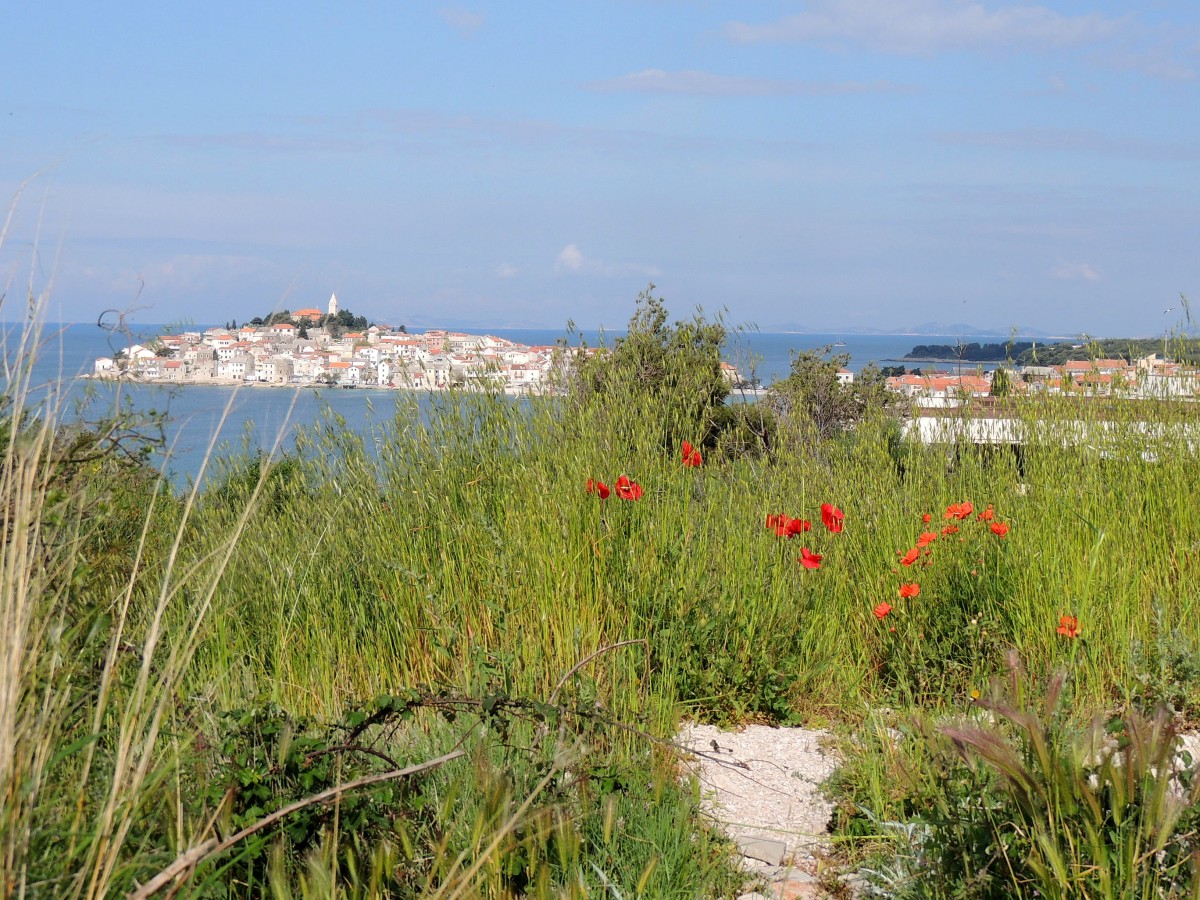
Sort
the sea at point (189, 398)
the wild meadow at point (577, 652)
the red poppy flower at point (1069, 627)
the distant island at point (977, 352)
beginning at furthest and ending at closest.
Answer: the distant island at point (977, 352) → the red poppy flower at point (1069, 627) → the sea at point (189, 398) → the wild meadow at point (577, 652)

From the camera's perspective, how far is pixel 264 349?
3039 millimetres

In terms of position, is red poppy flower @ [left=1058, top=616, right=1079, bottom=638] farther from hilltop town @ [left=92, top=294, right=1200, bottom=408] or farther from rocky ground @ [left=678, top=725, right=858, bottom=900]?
hilltop town @ [left=92, top=294, right=1200, bottom=408]

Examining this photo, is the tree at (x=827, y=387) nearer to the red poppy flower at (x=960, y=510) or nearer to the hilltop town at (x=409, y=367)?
the hilltop town at (x=409, y=367)

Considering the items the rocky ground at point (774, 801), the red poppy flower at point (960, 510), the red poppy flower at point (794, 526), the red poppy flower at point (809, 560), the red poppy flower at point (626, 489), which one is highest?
the red poppy flower at point (626, 489)

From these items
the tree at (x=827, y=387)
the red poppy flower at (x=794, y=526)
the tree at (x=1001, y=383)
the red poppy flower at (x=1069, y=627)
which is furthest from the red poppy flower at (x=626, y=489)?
the tree at (x=827, y=387)

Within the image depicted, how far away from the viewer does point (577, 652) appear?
3.38m

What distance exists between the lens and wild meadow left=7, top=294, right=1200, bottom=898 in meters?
1.77

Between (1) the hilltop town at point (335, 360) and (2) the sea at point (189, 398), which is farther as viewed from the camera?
(1) the hilltop town at point (335, 360)

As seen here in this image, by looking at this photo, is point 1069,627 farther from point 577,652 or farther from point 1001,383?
point 1001,383

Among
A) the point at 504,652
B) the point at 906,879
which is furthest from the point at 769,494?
the point at 906,879

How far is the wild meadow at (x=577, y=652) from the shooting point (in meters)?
1.77

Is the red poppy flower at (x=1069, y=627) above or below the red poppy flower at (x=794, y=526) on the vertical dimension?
below

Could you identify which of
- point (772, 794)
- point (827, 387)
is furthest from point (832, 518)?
point (827, 387)

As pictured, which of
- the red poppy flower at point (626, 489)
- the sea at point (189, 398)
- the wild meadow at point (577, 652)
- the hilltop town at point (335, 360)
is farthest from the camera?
the red poppy flower at point (626, 489)
